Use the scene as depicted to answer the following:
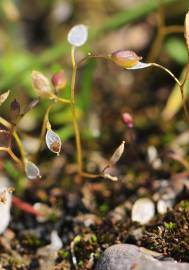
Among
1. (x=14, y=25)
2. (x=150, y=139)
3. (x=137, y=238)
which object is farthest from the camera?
(x=14, y=25)

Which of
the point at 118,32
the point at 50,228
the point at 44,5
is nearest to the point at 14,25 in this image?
the point at 44,5

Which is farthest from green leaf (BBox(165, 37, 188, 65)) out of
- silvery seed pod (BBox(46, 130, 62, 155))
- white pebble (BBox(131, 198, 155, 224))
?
silvery seed pod (BBox(46, 130, 62, 155))

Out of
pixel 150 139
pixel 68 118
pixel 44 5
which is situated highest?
pixel 44 5

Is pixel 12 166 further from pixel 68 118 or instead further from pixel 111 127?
pixel 111 127

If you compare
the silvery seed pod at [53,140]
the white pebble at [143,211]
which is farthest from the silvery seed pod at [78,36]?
the white pebble at [143,211]

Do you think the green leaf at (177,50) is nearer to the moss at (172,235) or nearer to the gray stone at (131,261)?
the moss at (172,235)

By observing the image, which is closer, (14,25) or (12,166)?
(12,166)

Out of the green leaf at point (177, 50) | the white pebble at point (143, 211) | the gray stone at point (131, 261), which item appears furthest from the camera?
the green leaf at point (177, 50)
